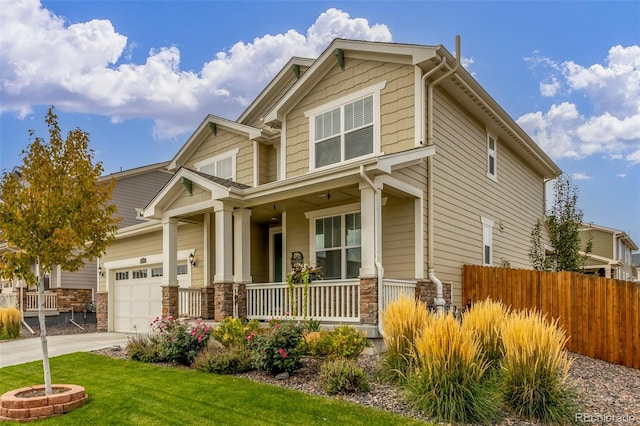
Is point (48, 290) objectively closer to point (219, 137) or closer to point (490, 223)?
point (219, 137)

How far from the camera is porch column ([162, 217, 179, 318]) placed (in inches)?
509

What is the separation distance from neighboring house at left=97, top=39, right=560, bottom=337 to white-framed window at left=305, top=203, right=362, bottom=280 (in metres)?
0.03

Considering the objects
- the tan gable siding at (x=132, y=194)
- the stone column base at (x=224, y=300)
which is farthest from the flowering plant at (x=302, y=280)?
the tan gable siding at (x=132, y=194)

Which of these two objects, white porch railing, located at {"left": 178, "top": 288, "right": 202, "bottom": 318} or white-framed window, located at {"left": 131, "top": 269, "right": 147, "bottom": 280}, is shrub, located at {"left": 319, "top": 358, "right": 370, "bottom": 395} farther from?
white-framed window, located at {"left": 131, "top": 269, "right": 147, "bottom": 280}

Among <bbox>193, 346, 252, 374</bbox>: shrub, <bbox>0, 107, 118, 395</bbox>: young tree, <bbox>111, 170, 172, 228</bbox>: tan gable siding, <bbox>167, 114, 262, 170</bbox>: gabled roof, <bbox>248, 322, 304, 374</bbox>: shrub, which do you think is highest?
<bbox>167, 114, 262, 170</bbox>: gabled roof

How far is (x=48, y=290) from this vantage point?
21.8 meters

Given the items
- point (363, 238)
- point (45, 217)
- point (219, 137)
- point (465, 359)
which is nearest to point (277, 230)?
point (219, 137)

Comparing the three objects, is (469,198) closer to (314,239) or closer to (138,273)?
(314,239)

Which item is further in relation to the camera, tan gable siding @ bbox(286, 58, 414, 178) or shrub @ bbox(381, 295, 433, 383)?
tan gable siding @ bbox(286, 58, 414, 178)

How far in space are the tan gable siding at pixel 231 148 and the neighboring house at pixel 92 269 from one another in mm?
4603

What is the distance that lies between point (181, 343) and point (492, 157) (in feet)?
33.8

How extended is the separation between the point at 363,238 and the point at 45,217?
212 inches

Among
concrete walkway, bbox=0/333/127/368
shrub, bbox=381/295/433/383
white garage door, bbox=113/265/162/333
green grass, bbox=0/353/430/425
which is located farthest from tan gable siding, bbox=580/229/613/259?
green grass, bbox=0/353/430/425
